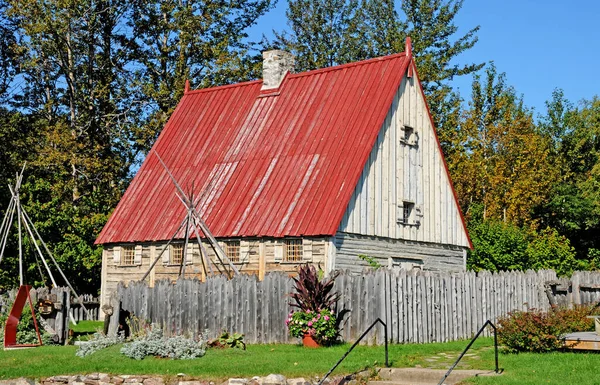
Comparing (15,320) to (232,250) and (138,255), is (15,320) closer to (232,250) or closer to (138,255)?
(232,250)

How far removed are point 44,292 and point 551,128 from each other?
42492 millimetres

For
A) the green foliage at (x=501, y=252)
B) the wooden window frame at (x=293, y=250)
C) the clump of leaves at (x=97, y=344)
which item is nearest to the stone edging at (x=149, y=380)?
the clump of leaves at (x=97, y=344)

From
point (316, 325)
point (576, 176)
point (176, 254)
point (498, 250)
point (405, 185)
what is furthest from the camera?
point (576, 176)

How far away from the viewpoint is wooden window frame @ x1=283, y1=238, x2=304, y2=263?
1075 inches

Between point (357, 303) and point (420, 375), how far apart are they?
517 centimetres

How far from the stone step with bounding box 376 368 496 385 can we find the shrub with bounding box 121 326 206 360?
16.2 feet

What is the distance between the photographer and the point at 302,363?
17000 mm

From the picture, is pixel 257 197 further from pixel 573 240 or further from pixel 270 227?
pixel 573 240

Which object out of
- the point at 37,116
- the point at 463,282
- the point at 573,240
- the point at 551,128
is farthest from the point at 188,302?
the point at 551,128

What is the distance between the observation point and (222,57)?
45312 millimetres

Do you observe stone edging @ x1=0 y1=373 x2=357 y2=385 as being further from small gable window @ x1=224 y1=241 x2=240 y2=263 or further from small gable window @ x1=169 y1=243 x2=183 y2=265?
small gable window @ x1=169 y1=243 x2=183 y2=265

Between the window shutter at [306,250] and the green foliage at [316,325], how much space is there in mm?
6518

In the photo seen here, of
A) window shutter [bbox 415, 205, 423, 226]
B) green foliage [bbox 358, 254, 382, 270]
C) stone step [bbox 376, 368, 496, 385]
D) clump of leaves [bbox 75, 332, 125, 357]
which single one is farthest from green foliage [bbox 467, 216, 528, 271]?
stone step [bbox 376, 368, 496, 385]

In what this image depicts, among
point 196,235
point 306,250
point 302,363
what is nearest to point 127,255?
point 196,235
